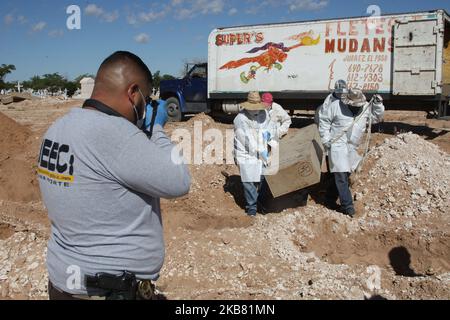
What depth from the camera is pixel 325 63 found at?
1198 cm

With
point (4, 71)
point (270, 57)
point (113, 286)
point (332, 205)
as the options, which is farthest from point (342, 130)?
point (4, 71)

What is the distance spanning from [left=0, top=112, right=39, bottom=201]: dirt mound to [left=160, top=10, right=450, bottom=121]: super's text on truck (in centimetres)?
567

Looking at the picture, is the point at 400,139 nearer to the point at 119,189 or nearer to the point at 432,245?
the point at 432,245

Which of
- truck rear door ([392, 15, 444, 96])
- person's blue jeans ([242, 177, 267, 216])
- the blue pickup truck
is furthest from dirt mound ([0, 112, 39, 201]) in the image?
truck rear door ([392, 15, 444, 96])

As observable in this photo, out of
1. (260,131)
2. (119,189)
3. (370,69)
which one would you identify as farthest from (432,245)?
(370,69)

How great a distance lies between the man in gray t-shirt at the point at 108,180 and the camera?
1729 mm

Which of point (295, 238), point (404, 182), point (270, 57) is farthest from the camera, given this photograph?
point (270, 57)

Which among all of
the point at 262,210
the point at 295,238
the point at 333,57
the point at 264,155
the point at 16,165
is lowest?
the point at 295,238

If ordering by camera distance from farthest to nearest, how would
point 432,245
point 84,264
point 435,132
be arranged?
point 435,132 → point 432,245 → point 84,264

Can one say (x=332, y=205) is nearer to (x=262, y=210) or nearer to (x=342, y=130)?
(x=262, y=210)

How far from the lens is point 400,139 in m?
8.11

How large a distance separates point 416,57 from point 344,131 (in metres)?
5.95

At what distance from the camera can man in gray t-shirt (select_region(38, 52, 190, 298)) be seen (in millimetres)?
1729
